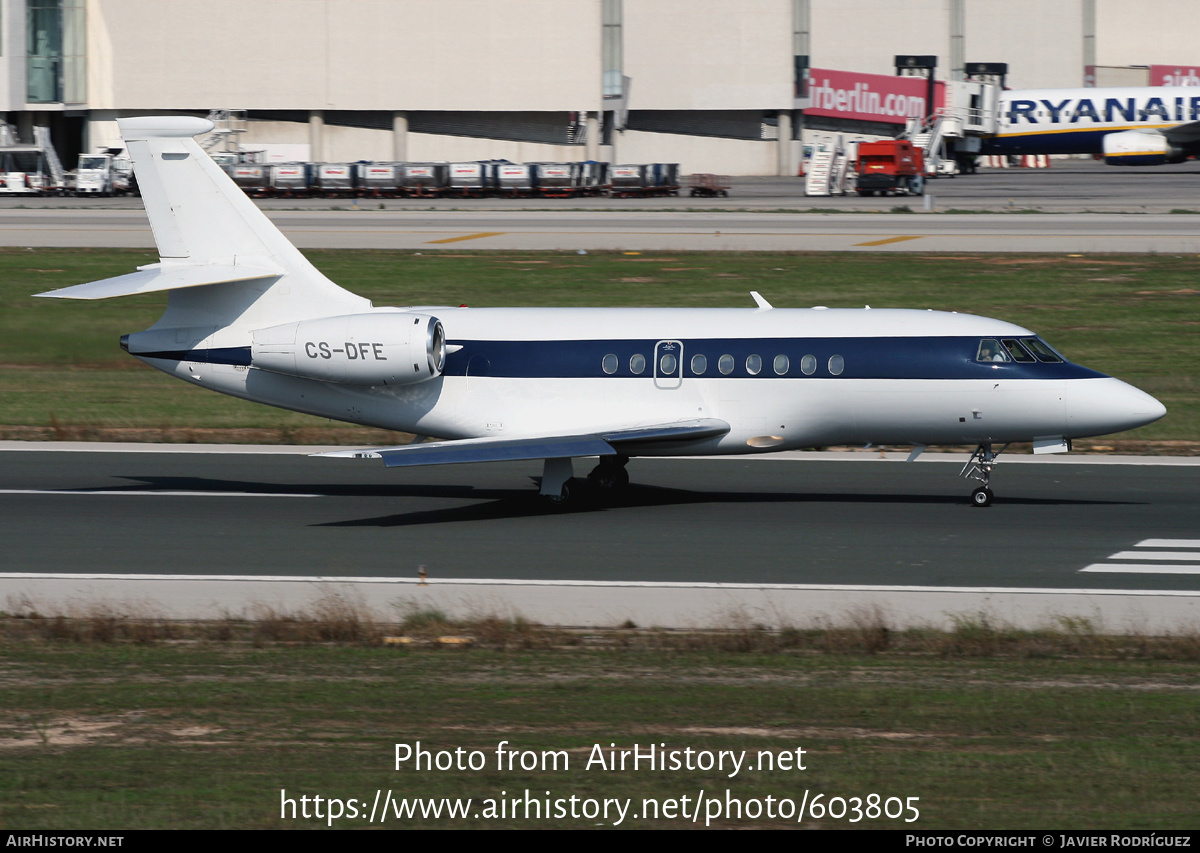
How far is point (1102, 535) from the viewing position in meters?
22.4

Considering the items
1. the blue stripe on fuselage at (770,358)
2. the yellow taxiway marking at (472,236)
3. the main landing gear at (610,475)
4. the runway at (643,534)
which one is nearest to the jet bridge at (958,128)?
the yellow taxiway marking at (472,236)

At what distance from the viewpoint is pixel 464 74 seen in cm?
11094

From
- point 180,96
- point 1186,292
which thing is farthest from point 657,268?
point 180,96

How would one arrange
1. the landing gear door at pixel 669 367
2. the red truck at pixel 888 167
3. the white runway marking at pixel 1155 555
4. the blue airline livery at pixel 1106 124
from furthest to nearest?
the blue airline livery at pixel 1106 124 < the red truck at pixel 888 167 < the landing gear door at pixel 669 367 < the white runway marking at pixel 1155 555

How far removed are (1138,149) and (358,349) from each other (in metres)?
89.0

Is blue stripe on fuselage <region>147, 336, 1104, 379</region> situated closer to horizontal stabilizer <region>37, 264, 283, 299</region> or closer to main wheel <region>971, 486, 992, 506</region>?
horizontal stabilizer <region>37, 264, 283, 299</region>

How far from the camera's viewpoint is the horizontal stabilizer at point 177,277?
907 inches

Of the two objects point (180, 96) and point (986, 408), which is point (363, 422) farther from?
point (180, 96)

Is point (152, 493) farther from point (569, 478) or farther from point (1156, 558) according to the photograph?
point (1156, 558)

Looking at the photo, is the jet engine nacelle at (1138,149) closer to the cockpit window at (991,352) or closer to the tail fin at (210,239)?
the cockpit window at (991,352)

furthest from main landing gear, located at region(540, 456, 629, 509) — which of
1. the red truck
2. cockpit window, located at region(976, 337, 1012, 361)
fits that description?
the red truck

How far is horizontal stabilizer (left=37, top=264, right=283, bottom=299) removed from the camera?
75.6 feet

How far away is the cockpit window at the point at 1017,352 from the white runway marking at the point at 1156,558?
3519 millimetres

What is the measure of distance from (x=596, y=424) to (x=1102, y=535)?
8.16 meters
